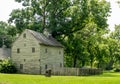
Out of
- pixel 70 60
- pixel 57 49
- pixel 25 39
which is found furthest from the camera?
pixel 70 60

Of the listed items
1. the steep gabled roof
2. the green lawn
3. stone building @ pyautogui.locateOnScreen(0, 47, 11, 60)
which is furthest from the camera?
stone building @ pyautogui.locateOnScreen(0, 47, 11, 60)

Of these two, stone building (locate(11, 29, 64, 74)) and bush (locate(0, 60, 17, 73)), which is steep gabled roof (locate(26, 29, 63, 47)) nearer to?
stone building (locate(11, 29, 64, 74))

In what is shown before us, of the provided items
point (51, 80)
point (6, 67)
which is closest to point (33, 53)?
point (6, 67)

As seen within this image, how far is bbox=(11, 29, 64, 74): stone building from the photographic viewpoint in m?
59.0

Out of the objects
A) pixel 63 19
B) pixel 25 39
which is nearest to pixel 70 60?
pixel 63 19

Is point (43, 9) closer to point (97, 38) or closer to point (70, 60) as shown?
point (97, 38)

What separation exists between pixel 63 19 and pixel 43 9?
5.16 meters

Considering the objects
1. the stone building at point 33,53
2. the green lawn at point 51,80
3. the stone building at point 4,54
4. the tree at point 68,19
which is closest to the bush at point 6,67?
the stone building at point 33,53

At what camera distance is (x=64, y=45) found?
70.9 metres

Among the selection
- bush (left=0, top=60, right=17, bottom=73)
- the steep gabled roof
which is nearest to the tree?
the steep gabled roof

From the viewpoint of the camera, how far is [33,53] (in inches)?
2344

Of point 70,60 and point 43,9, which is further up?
point 43,9

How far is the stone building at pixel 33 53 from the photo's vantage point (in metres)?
59.0

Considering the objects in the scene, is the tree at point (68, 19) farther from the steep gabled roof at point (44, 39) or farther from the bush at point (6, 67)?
the bush at point (6, 67)
